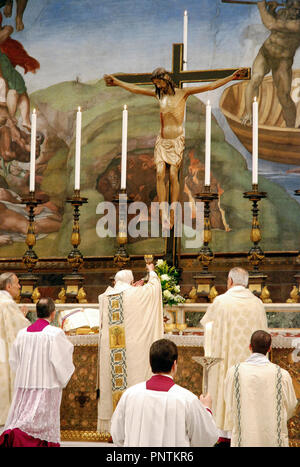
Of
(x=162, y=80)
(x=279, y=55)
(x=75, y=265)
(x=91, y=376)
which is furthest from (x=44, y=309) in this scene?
(x=279, y=55)

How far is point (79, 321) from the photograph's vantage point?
7406 millimetres

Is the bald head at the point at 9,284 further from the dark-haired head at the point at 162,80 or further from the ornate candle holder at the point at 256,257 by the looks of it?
the dark-haired head at the point at 162,80

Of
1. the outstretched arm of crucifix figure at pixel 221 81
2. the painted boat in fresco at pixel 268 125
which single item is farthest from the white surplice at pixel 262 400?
the painted boat in fresco at pixel 268 125

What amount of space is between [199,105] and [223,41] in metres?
0.87

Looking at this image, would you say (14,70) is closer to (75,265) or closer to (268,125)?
(268,125)

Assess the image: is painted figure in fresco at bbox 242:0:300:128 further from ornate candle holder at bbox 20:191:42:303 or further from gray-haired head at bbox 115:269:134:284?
gray-haired head at bbox 115:269:134:284

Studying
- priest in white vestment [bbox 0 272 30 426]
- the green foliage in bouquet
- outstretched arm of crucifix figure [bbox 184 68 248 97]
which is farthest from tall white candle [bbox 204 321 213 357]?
outstretched arm of crucifix figure [bbox 184 68 248 97]

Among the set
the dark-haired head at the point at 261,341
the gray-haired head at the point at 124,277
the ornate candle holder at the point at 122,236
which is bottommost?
the dark-haired head at the point at 261,341

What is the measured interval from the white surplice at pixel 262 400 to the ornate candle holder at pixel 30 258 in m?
3.49

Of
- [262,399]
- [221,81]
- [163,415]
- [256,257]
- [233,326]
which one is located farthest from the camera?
[221,81]

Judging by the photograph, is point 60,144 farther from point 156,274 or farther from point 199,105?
point 156,274

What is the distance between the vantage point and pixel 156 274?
7234 millimetres

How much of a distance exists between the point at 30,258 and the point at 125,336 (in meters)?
1.55

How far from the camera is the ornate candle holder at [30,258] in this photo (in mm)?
8148
